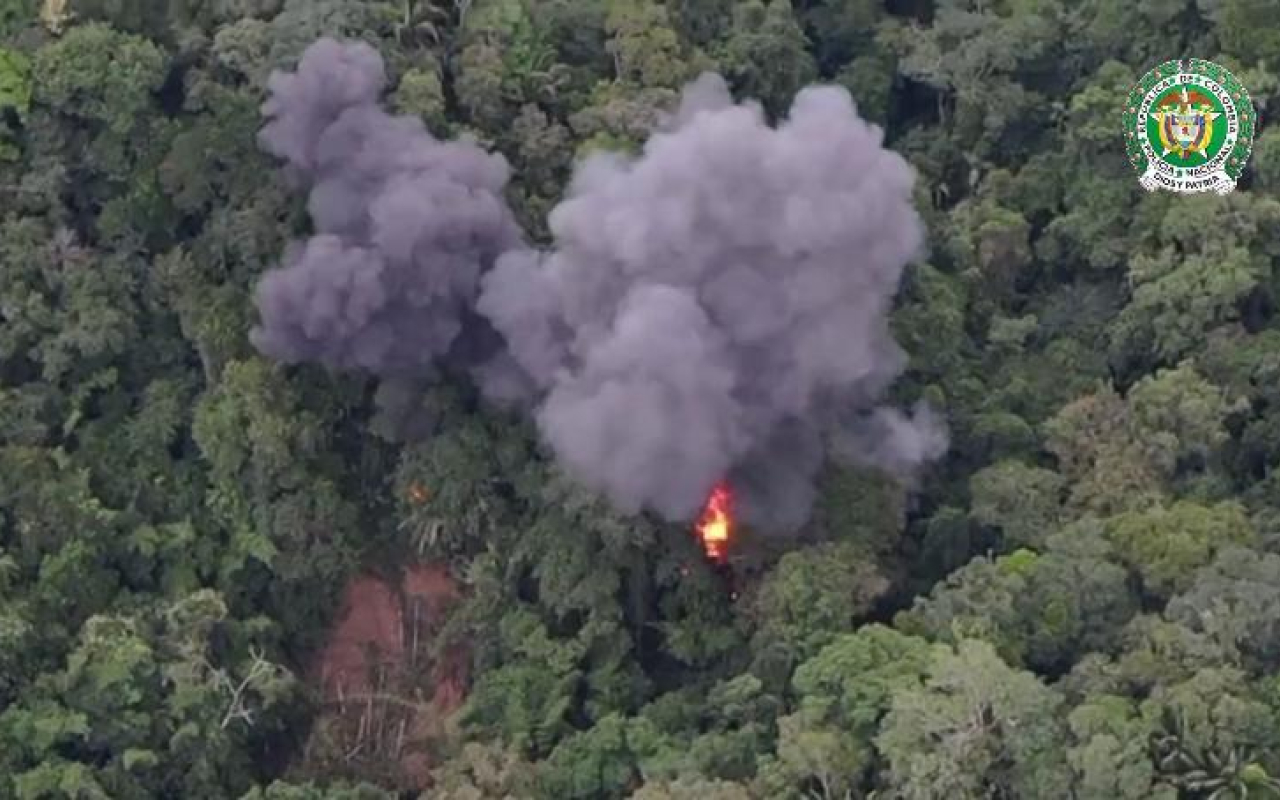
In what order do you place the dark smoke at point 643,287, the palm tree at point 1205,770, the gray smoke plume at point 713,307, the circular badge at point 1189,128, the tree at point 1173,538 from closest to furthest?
the palm tree at point 1205,770 < the tree at point 1173,538 < the gray smoke plume at point 713,307 < the dark smoke at point 643,287 < the circular badge at point 1189,128

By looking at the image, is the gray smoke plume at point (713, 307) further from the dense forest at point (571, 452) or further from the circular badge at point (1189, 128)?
the circular badge at point (1189, 128)

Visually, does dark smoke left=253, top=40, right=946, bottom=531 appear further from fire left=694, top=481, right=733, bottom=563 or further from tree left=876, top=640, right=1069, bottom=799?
tree left=876, top=640, right=1069, bottom=799

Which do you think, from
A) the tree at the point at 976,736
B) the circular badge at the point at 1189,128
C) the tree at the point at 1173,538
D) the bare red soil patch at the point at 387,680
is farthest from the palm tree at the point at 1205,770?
the circular badge at the point at 1189,128

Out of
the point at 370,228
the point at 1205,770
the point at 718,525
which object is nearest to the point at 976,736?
the point at 1205,770

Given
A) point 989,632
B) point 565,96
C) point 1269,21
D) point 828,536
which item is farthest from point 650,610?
point 1269,21

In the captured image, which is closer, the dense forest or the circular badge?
the dense forest

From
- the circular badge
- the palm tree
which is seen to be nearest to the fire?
the palm tree
